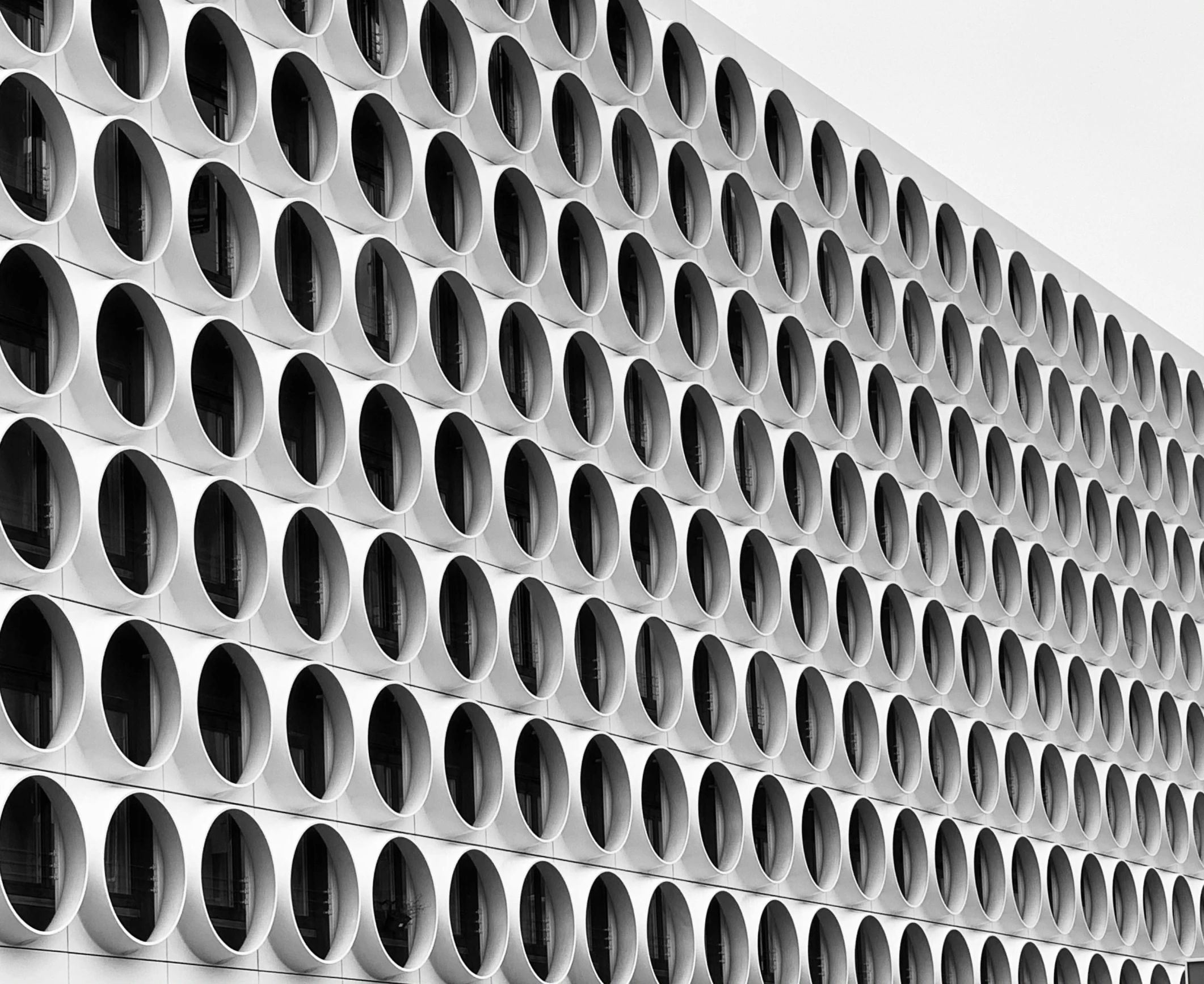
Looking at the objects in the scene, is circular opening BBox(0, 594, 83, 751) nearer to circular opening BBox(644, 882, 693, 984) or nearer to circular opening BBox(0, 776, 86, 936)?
circular opening BBox(0, 776, 86, 936)

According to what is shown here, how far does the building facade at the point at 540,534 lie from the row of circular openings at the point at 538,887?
0.26 ft

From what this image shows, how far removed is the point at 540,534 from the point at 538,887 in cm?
570

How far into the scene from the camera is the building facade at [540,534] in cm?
2922

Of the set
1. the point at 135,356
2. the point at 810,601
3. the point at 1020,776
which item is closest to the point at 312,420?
the point at 135,356

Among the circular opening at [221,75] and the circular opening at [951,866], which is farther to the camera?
the circular opening at [951,866]

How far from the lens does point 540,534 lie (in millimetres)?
37000

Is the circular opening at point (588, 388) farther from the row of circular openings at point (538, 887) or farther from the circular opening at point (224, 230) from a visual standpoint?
the circular opening at point (224, 230)

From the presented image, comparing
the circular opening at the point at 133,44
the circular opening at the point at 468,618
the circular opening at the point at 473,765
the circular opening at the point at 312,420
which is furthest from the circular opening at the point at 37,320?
the circular opening at the point at 473,765

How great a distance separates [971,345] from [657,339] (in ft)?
38.7

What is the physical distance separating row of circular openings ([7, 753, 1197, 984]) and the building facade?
80mm

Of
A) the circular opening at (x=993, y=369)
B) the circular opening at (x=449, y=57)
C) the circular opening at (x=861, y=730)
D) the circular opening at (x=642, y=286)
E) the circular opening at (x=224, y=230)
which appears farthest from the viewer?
the circular opening at (x=993, y=369)

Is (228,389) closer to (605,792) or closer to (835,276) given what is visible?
(605,792)

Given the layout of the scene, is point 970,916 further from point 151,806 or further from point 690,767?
point 151,806

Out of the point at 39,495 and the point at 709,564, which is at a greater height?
the point at 709,564
